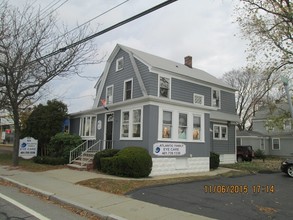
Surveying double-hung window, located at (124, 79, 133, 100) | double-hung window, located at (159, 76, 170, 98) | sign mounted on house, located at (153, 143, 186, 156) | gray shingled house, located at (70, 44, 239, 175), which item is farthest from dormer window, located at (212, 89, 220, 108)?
sign mounted on house, located at (153, 143, 186, 156)

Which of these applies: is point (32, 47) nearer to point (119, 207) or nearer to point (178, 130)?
point (178, 130)

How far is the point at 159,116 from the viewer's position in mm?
15867

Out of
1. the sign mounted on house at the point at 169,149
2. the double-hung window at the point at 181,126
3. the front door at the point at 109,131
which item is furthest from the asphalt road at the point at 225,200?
the front door at the point at 109,131

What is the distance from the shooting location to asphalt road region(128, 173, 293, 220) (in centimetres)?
775

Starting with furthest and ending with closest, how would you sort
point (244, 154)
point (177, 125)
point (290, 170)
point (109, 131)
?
1. point (244, 154)
2. point (109, 131)
3. point (177, 125)
4. point (290, 170)

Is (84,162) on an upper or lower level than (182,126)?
lower

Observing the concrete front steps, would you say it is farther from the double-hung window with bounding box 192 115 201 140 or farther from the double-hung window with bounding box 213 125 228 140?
the double-hung window with bounding box 213 125 228 140

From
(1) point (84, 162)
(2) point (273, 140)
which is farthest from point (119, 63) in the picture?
(2) point (273, 140)

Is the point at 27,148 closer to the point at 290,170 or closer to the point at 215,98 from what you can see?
the point at 215,98

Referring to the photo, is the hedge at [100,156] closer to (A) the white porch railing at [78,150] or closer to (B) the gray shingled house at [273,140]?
(A) the white porch railing at [78,150]

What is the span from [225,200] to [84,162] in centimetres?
1011

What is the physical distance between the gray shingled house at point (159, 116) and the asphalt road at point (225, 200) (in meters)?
4.10

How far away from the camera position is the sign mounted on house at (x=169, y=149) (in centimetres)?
1559

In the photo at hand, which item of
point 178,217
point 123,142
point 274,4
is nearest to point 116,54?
point 123,142
